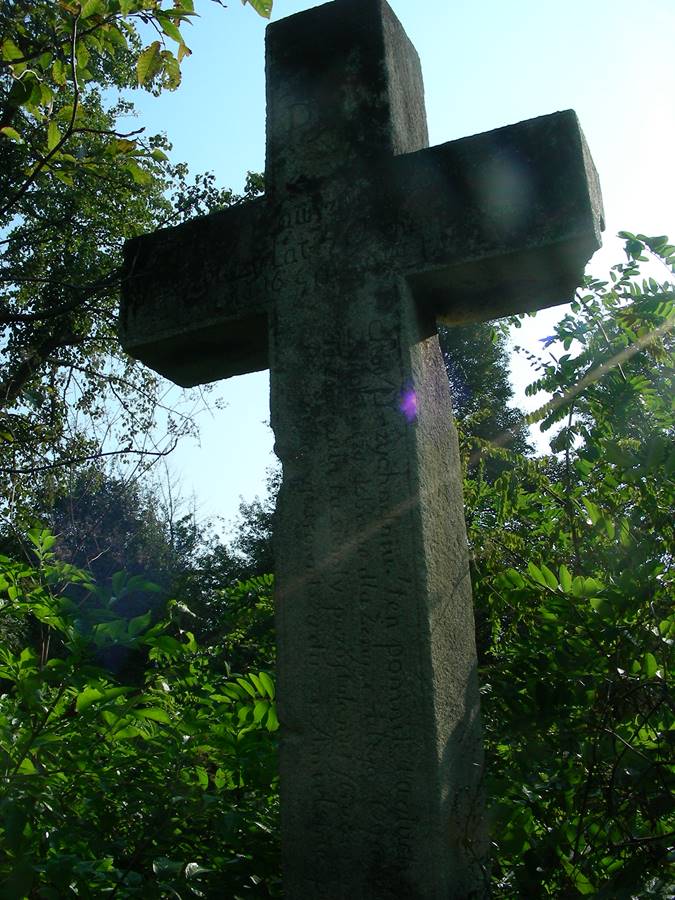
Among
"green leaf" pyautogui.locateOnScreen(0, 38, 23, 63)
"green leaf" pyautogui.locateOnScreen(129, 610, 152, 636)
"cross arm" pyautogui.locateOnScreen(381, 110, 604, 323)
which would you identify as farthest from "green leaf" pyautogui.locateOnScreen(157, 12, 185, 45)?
"green leaf" pyautogui.locateOnScreen(129, 610, 152, 636)

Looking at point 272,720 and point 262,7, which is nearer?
point 272,720

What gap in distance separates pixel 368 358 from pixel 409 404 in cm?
21

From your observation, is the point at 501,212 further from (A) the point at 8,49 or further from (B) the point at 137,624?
(A) the point at 8,49

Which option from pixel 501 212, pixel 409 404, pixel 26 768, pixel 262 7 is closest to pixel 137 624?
pixel 26 768

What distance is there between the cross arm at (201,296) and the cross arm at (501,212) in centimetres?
56

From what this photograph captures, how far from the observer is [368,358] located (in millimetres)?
2586

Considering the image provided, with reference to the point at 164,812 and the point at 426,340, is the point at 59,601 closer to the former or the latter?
the point at 164,812

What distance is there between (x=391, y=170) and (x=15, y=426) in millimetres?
9837

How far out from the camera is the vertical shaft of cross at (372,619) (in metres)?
2.22

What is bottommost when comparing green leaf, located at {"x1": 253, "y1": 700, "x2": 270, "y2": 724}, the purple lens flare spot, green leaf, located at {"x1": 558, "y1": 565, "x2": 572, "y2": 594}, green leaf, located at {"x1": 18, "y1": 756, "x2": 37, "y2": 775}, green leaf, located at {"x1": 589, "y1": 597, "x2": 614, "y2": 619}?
green leaf, located at {"x1": 18, "y1": 756, "x2": 37, "y2": 775}

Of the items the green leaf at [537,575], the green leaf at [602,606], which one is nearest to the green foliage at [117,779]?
the green leaf at [537,575]

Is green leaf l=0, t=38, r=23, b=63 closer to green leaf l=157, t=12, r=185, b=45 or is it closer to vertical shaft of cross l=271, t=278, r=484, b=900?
green leaf l=157, t=12, r=185, b=45

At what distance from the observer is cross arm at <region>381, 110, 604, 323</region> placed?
2504 mm

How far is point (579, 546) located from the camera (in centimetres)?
316
